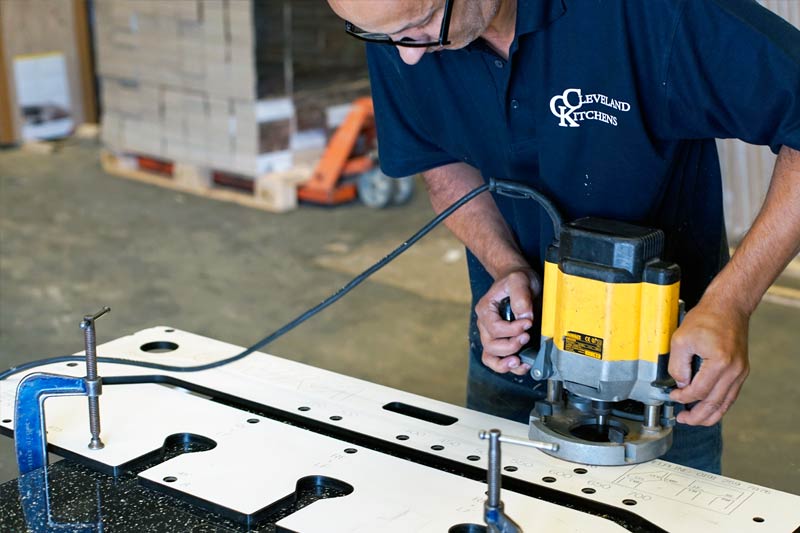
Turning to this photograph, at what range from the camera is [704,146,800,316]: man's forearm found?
5.65ft

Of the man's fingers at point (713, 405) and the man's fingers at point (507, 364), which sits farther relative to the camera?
the man's fingers at point (507, 364)

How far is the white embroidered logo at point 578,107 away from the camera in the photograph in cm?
182

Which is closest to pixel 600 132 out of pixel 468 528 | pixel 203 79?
pixel 468 528

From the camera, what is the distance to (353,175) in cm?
637

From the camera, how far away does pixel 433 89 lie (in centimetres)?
209

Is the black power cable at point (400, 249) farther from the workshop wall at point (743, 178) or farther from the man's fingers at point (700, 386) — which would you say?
the workshop wall at point (743, 178)

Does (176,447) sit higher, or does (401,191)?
(176,447)

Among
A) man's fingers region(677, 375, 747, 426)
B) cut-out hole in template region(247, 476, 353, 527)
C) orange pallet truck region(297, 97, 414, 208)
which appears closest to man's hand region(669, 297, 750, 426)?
man's fingers region(677, 375, 747, 426)

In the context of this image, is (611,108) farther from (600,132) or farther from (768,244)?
(768,244)

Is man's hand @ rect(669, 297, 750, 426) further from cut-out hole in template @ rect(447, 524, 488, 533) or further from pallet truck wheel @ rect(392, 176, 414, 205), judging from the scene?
pallet truck wheel @ rect(392, 176, 414, 205)

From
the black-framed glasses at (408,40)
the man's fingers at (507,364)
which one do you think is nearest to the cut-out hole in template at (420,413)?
the man's fingers at (507,364)

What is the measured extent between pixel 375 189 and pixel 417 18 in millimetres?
4642

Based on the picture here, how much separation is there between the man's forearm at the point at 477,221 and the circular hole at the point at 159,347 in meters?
0.64

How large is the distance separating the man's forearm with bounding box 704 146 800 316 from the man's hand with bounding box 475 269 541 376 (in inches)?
12.9
